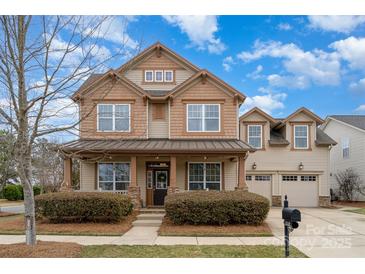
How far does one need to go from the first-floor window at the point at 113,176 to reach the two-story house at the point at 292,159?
764cm

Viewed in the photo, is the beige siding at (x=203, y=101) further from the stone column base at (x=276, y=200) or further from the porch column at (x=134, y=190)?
the stone column base at (x=276, y=200)

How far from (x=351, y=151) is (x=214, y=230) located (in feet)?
60.9

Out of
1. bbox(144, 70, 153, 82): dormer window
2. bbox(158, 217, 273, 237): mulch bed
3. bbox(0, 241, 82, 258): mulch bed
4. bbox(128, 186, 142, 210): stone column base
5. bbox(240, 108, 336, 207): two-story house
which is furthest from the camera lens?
bbox(240, 108, 336, 207): two-story house

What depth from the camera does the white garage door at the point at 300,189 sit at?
68.4 ft

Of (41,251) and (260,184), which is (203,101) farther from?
(41,251)

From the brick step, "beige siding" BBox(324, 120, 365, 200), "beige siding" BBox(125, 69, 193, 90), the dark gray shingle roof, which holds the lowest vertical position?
the brick step

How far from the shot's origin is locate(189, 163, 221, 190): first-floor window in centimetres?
1777

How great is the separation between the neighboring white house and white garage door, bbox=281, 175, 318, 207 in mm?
5129

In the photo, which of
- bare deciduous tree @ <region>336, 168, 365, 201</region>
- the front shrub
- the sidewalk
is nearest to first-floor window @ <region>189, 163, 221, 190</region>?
the sidewalk

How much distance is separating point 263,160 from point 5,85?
1637cm

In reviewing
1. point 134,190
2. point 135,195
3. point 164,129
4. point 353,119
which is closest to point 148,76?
point 164,129

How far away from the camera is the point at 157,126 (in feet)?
58.9

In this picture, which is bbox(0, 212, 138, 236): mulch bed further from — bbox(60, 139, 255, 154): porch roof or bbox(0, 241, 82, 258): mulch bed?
bbox(60, 139, 255, 154): porch roof

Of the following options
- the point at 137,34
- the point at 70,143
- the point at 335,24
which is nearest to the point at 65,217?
the point at 70,143
